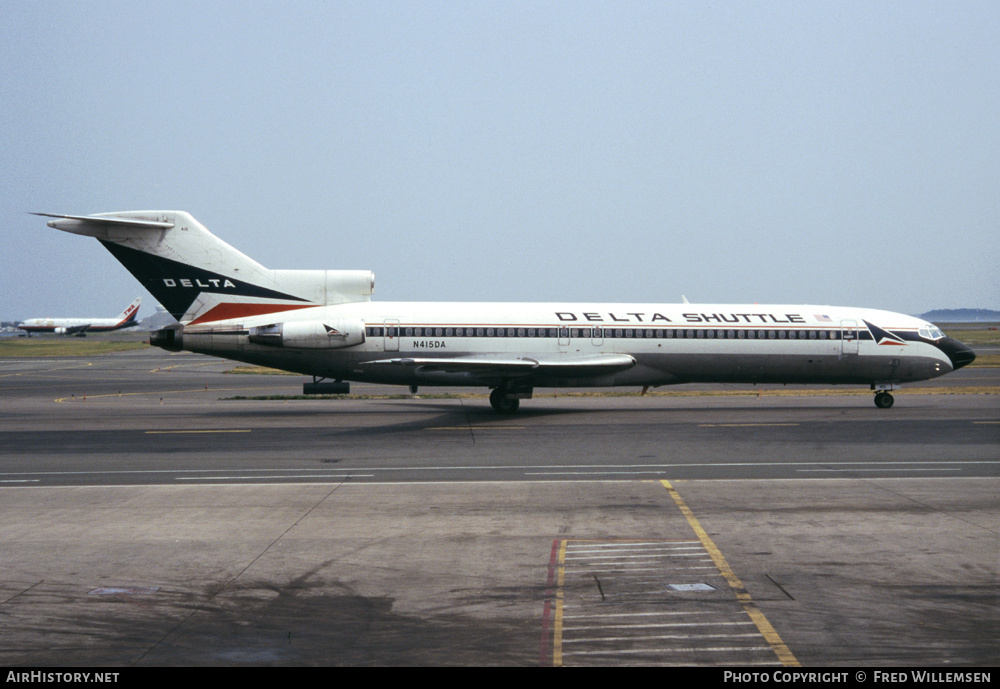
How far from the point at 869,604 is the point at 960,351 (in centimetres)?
2582

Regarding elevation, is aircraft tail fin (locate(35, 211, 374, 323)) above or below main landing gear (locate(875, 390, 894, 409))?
above

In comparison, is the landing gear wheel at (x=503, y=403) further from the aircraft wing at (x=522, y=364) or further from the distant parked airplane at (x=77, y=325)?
the distant parked airplane at (x=77, y=325)

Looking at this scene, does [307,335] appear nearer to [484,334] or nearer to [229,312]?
[229,312]

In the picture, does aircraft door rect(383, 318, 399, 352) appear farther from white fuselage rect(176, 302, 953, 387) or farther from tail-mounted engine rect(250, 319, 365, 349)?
tail-mounted engine rect(250, 319, 365, 349)

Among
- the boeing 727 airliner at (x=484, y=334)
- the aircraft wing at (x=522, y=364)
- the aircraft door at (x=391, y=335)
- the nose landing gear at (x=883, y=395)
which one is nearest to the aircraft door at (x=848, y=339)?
the boeing 727 airliner at (x=484, y=334)

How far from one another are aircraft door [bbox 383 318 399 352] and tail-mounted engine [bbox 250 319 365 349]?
923 millimetres

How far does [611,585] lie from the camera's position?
10031 millimetres

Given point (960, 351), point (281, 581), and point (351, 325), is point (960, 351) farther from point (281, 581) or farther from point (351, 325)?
point (281, 581)

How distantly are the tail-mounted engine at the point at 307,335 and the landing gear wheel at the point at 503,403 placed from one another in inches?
212

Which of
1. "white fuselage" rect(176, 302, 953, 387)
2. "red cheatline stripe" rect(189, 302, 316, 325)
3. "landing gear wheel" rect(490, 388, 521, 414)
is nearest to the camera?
"landing gear wheel" rect(490, 388, 521, 414)

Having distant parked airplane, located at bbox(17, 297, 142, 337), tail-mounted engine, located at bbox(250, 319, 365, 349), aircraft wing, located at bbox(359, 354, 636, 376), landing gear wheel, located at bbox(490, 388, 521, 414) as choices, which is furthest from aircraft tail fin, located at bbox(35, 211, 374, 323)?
distant parked airplane, located at bbox(17, 297, 142, 337)

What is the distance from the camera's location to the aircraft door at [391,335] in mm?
30078

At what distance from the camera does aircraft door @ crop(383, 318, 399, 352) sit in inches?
1184

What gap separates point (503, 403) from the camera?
29828 mm
